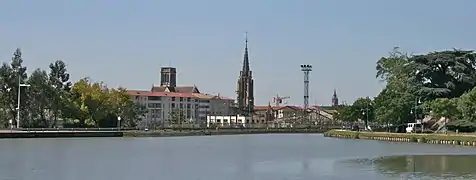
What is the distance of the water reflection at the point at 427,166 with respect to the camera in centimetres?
3041

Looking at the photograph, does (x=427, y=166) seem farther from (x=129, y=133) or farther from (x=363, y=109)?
(x=363, y=109)

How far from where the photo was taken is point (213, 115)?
17388cm

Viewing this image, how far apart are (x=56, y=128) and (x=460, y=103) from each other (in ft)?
149

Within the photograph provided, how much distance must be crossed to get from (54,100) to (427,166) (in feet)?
201

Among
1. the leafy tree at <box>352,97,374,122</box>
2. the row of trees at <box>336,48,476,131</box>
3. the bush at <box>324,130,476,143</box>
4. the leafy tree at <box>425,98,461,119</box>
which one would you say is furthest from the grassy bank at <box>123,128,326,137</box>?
the leafy tree at <box>425,98,461,119</box>

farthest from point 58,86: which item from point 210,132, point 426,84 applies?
point 426,84

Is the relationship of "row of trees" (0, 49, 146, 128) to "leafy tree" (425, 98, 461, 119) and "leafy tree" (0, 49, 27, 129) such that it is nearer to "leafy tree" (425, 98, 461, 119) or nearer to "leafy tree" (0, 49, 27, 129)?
"leafy tree" (0, 49, 27, 129)

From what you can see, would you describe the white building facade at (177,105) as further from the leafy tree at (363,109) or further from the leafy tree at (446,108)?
the leafy tree at (446,108)

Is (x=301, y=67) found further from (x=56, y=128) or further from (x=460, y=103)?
(x=460, y=103)

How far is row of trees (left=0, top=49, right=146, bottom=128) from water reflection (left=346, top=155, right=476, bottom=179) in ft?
182

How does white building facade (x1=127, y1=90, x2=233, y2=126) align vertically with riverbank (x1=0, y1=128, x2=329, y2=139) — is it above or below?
above

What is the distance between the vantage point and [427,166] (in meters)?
34.8

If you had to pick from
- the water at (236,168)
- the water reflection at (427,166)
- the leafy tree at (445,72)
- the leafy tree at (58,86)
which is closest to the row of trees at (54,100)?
the leafy tree at (58,86)

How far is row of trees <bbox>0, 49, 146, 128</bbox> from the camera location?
88.4 m
